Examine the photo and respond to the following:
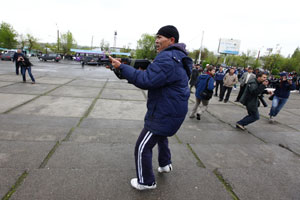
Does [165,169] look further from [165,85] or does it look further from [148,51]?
[148,51]

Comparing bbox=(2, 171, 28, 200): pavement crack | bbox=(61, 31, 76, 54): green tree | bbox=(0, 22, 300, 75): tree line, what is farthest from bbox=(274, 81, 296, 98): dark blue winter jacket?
bbox=(61, 31, 76, 54): green tree

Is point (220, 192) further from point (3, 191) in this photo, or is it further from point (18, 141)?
point (18, 141)

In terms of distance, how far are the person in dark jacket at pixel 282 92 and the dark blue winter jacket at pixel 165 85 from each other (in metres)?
5.14

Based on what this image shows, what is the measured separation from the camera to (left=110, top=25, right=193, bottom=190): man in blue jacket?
1.71m

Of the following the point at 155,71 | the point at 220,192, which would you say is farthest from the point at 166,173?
the point at 155,71

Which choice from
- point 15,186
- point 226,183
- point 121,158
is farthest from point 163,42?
point 15,186

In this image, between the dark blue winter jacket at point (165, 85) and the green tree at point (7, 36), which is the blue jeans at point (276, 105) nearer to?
the dark blue winter jacket at point (165, 85)

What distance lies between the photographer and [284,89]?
549 cm

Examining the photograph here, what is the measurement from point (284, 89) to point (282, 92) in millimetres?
107

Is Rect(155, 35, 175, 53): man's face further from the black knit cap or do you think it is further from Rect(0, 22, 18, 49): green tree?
Rect(0, 22, 18, 49): green tree

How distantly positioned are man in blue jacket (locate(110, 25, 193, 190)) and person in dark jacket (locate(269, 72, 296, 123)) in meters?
5.10

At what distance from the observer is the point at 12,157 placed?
257 cm

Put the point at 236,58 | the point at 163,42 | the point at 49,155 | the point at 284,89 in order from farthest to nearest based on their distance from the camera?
the point at 236,58 < the point at 284,89 < the point at 49,155 < the point at 163,42

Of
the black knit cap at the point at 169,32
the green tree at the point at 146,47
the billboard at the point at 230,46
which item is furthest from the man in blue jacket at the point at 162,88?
the green tree at the point at 146,47
